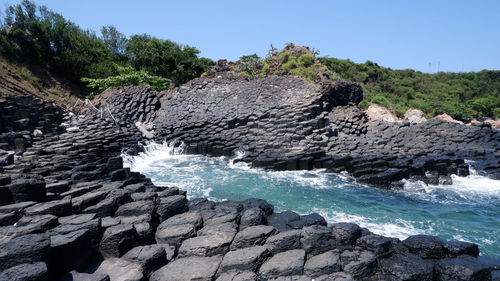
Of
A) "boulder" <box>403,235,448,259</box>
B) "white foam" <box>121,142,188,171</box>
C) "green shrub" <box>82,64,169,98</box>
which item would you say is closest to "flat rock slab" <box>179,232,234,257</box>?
"boulder" <box>403,235,448,259</box>

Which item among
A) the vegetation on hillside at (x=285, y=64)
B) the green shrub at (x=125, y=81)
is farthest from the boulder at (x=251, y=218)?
the green shrub at (x=125, y=81)

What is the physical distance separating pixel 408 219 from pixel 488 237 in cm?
191

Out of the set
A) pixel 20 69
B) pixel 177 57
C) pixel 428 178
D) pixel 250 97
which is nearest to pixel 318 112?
pixel 250 97

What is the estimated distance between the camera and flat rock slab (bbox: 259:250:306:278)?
15.6 ft

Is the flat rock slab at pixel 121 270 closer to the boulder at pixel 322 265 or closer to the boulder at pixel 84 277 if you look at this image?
the boulder at pixel 84 277

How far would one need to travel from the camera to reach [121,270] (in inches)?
182

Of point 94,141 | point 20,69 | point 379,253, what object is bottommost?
point 379,253

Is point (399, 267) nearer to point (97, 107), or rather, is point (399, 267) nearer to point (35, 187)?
point (35, 187)

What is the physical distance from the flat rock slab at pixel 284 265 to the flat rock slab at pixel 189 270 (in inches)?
28.5

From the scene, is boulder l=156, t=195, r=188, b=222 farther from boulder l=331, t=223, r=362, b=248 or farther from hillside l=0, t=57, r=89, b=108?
hillside l=0, t=57, r=89, b=108

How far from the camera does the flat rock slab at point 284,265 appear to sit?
4.74m

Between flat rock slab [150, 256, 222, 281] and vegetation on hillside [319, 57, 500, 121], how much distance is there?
34407 mm

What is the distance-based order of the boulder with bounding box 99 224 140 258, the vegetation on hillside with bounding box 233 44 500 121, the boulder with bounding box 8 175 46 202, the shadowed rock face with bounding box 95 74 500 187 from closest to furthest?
1. the boulder with bounding box 99 224 140 258
2. the boulder with bounding box 8 175 46 202
3. the shadowed rock face with bounding box 95 74 500 187
4. the vegetation on hillside with bounding box 233 44 500 121

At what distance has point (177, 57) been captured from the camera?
40906 mm
